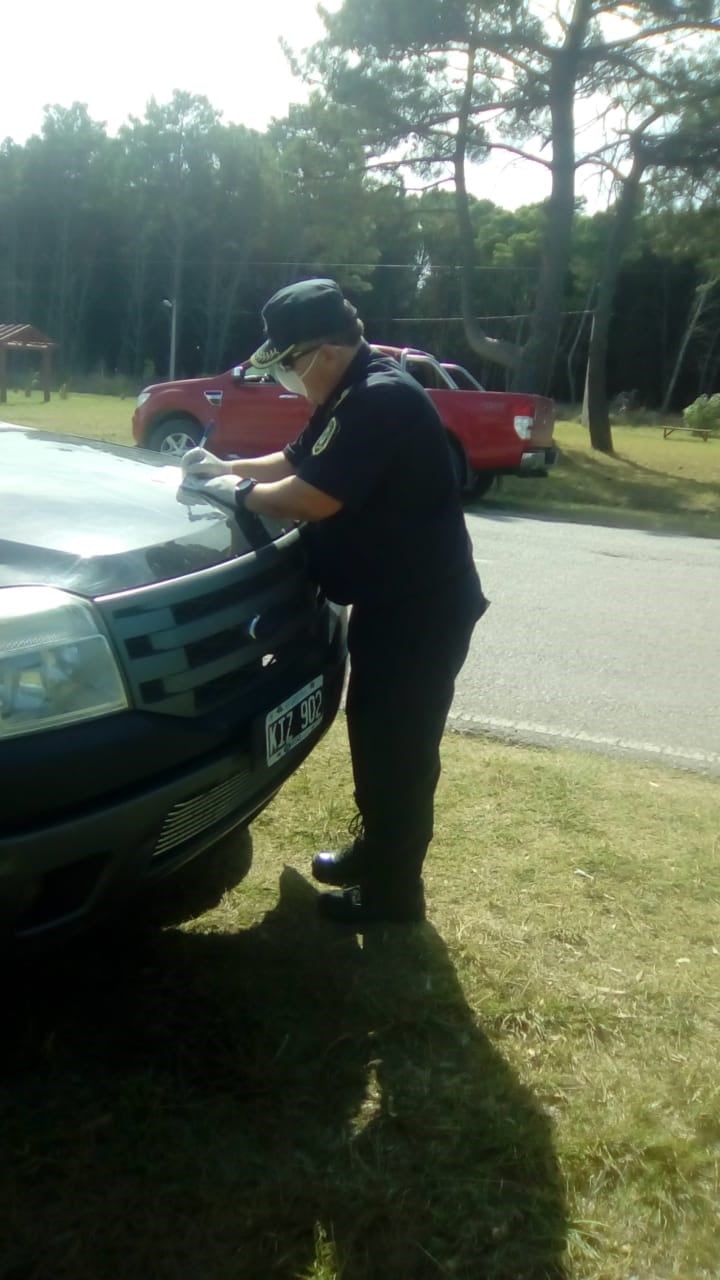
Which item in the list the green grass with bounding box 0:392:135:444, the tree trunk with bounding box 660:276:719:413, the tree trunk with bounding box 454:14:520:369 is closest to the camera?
the tree trunk with bounding box 454:14:520:369

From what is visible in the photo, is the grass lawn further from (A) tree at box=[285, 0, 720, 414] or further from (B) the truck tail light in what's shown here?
(A) tree at box=[285, 0, 720, 414]

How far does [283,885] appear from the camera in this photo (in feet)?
10.7

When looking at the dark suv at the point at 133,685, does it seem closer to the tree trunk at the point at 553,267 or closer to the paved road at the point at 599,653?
the paved road at the point at 599,653

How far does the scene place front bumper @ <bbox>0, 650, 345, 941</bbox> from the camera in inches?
78.7

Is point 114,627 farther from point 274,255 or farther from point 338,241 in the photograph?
point 274,255

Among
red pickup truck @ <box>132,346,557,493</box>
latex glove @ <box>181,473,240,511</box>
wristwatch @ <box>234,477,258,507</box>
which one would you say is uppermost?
wristwatch @ <box>234,477,258,507</box>

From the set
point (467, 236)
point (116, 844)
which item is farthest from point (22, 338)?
point (116, 844)

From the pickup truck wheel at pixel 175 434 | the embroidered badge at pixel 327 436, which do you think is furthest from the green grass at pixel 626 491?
the embroidered badge at pixel 327 436

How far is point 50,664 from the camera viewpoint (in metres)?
2.06

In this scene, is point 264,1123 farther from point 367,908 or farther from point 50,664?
point 50,664

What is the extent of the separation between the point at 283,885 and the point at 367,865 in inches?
14.0

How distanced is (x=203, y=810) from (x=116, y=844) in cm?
32

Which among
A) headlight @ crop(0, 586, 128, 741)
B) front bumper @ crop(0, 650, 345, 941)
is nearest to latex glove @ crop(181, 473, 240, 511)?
front bumper @ crop(0, 650, 345, 941)

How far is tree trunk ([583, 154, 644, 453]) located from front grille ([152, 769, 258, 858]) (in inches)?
762
